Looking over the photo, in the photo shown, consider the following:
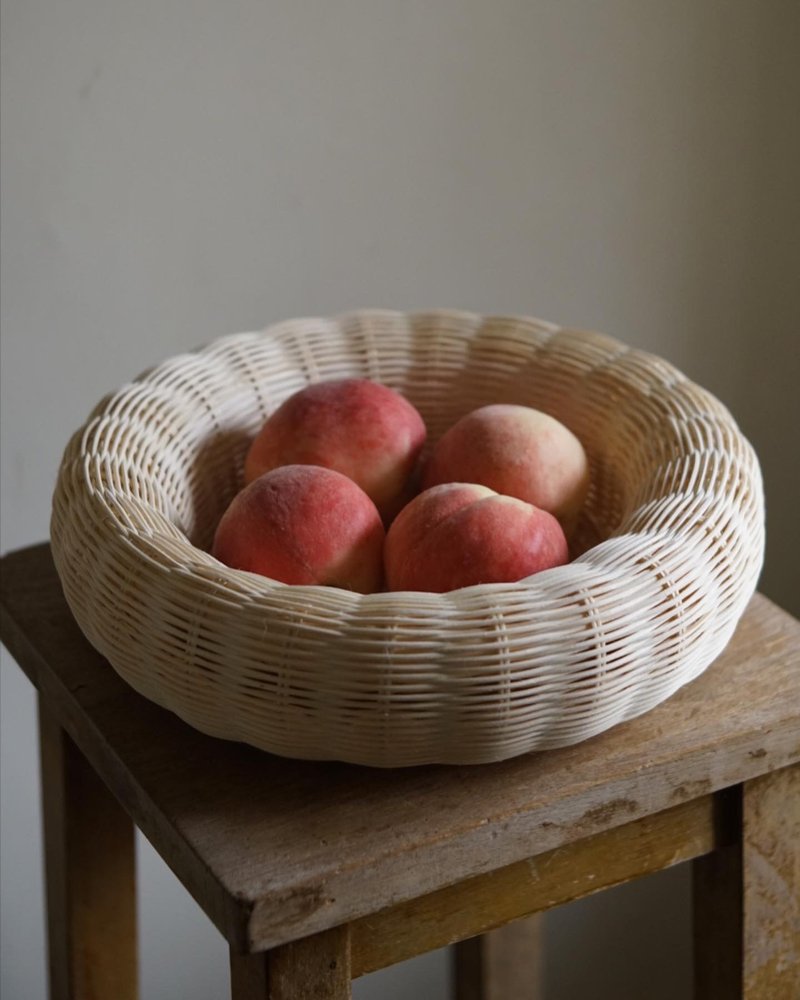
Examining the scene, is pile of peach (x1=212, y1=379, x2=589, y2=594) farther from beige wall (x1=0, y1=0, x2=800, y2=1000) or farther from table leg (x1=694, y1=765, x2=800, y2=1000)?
beige wall (x1=0, y1=0, x2=800, y2=1000)

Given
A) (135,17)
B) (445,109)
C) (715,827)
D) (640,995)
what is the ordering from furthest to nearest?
1. (640,995)
2. (445,109)
3. (135,17)
4. (715,827)

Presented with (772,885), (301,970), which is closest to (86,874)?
(301,970)

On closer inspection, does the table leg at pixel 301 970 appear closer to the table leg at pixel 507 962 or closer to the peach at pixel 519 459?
the peach at pixel 519 459

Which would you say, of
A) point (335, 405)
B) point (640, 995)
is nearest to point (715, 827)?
point (335, 405)

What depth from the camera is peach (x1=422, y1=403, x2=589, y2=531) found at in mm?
601

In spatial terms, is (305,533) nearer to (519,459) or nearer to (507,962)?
(519,459)

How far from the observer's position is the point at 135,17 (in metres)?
0.83

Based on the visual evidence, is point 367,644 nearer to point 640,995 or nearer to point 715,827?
point 715,827

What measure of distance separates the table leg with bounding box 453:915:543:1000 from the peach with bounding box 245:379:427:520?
1.46 feet

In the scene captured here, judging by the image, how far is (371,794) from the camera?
0.52m

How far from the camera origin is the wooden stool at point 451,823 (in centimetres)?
49

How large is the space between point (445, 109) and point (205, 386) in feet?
1.27

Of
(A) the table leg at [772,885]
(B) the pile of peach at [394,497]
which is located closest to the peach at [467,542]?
(B) the pile of peach at [394,497]

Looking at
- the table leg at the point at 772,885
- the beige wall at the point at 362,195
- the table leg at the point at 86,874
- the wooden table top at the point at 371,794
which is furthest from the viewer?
the beige wall at the point at 362,195
